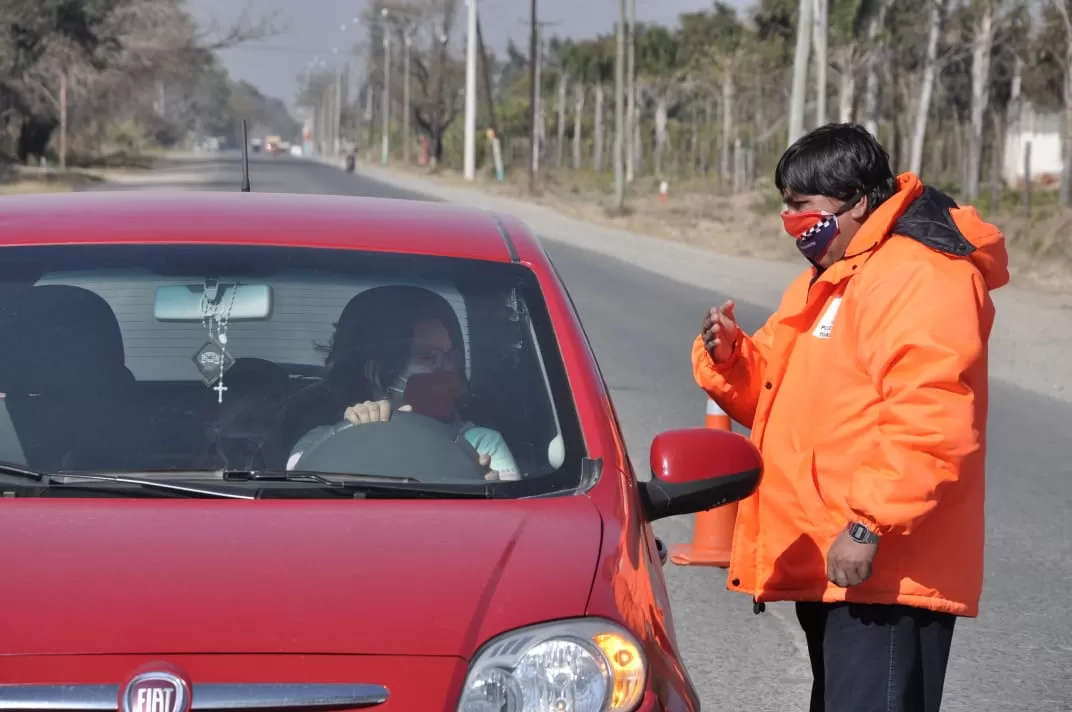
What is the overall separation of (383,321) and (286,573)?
3.67 ft

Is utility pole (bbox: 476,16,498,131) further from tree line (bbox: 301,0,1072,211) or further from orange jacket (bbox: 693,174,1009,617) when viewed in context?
orange jacket (bbox: 693,174,1009,617)

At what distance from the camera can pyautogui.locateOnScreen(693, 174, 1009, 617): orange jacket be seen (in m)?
3.18

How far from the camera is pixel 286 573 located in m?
2.75

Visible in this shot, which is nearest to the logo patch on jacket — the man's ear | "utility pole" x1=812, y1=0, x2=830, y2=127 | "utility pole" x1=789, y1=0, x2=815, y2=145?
the man's ear

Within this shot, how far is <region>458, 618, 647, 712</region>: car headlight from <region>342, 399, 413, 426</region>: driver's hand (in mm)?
1034

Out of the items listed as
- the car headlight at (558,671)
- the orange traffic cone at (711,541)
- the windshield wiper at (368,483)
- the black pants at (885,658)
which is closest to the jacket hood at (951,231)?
the black pants at (885,658)

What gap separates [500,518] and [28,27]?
150 ft

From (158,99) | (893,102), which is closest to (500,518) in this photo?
(893,102)

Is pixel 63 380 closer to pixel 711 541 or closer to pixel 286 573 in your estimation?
pixel 286 573

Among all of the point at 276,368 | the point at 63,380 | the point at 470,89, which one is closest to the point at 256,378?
the point at 276,368

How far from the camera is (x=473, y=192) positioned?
5888cm

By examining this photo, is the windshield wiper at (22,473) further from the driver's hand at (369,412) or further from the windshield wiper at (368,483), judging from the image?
the driver's hand at (369,412)

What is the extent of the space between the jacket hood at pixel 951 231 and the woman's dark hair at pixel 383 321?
103 centimetres

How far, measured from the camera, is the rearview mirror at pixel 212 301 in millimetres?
3758
